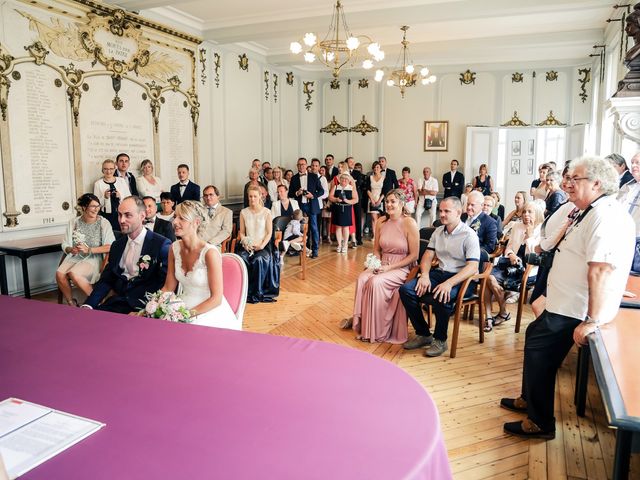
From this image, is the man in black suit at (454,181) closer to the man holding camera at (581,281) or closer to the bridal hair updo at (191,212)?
the man holding camera at (581,281)

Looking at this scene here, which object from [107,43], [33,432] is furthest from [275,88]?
[33,432]

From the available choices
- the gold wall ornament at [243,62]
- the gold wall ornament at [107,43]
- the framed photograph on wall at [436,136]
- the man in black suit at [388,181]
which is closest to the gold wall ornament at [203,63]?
the gold wall ornament at [107,43]

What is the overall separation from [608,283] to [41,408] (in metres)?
2.39

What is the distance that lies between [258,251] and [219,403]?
4667mm

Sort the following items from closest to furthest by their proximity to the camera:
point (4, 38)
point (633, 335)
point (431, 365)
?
1. point (633, 335)
2. point (431, 365)
3. point (4, 38)

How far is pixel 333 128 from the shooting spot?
511 inches

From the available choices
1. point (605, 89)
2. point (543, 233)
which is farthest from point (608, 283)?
point (605, 89)

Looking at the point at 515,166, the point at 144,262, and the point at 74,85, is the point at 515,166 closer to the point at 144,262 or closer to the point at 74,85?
the point at 74,85

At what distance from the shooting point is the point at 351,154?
1300cm

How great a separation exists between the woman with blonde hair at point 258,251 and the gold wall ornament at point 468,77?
7.65m

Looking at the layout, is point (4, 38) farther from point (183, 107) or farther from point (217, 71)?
point (217, 71)

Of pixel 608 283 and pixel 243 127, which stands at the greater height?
pixel 243 127

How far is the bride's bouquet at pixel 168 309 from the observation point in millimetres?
2473

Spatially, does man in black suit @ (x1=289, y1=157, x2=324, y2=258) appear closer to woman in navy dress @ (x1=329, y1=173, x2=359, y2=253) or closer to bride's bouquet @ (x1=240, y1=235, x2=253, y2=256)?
woman in navy dress @ (x1=329, y1=173, x2=359, y2=253)
